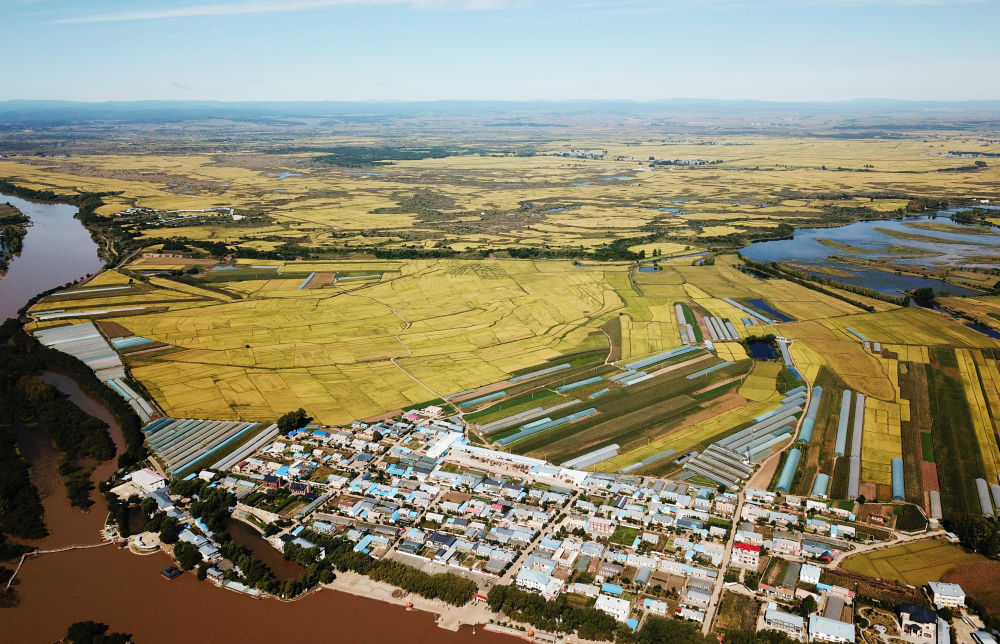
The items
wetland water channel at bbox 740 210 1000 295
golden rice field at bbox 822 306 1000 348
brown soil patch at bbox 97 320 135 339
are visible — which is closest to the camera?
golden rice field at bbox 822 306 1000 348

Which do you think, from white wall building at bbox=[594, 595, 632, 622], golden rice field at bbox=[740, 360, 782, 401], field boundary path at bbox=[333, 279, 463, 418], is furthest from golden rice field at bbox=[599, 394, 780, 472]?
field boundary path at bbox=[333, 279, 463, 418]

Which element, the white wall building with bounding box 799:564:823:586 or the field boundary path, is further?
the field boundary path

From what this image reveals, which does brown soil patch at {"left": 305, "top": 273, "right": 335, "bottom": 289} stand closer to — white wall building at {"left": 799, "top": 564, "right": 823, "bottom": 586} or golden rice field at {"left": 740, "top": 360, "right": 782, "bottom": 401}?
golden rice field at {"left": 740, "top": 360, "right": 782, "bottom": 401}

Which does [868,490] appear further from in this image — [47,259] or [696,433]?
[47,259]

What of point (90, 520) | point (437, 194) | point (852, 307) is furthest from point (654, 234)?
point (90, 520)

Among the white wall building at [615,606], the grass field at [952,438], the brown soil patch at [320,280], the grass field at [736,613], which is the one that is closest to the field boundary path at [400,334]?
the brown soil patch at [320,280]

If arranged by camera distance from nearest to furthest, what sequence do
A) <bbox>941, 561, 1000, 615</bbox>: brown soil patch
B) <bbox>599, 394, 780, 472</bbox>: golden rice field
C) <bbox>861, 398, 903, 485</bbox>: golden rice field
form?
1. <bbox>941, 561, 1000, 615</bbox>: brown soil patch
2. <bbox>861, 398, 903, 485</bbox>: golden rice field
3. <bbox>599, 394, 780, 472</bbox>: golden rice field

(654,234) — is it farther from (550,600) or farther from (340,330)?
(550,600)
